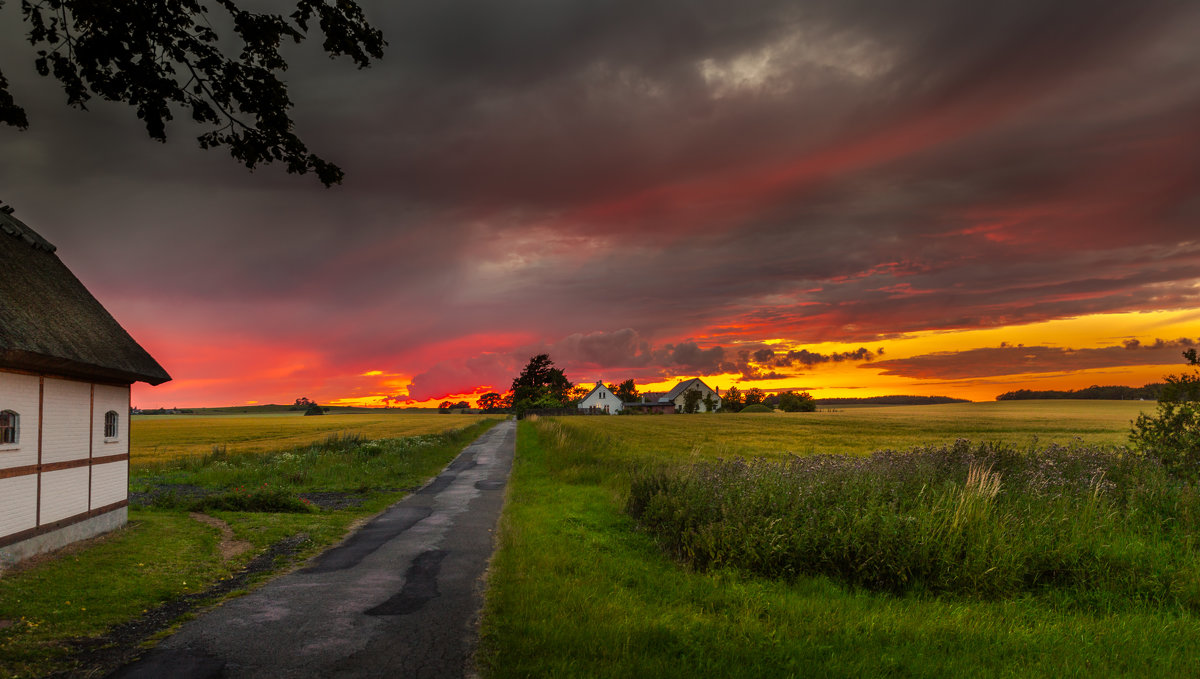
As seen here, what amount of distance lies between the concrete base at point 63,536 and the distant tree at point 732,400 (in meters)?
130

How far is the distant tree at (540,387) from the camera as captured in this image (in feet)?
462

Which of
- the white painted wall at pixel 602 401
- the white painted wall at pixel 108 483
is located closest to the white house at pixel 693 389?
the white painted wall at pixel 602 401

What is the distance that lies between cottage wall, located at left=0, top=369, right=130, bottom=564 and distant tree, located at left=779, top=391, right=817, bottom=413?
13349 centimetres

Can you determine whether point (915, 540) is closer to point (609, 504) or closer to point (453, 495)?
point (609, 504)

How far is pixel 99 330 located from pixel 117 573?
615cm

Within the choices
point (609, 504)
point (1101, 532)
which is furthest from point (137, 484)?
point (1101, 532)

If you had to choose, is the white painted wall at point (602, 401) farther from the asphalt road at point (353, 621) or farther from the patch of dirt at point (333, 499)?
the asphalt road at point (353, 621)

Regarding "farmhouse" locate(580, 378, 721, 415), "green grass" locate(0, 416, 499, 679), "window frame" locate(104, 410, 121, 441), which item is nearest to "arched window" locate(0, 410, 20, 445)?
"green grass" locate(0, 416, 499, 679)

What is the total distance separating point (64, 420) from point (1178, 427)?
78.9 ft

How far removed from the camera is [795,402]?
453 feet

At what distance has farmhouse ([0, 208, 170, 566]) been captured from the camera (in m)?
10.5

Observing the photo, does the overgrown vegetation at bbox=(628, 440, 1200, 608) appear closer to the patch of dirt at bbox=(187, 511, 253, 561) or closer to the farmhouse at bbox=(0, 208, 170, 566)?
the patch of dirt at bbox=(187, 511, 253, 561)

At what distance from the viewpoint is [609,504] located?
16.2 metres

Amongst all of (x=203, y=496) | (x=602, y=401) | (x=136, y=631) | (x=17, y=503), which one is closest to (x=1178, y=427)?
(x=136, y=631)
